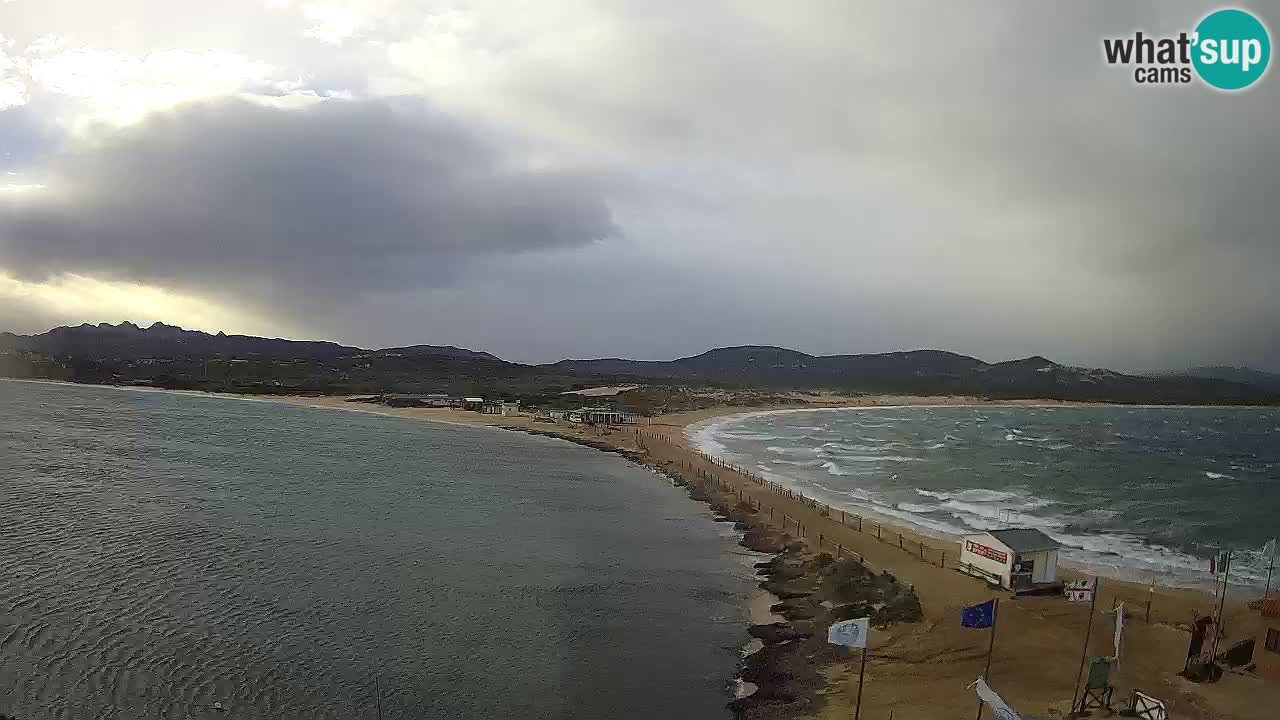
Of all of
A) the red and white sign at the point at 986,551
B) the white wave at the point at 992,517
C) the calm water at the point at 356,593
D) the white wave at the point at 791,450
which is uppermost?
the red and white sign at the point at 986,551

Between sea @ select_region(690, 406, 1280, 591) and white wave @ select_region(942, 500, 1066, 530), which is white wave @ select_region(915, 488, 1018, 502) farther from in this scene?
white wave @ select_region(942, 500, 1066, 530)

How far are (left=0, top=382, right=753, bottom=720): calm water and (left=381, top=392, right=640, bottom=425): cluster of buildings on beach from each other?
125ft

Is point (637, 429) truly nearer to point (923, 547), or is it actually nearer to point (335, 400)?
point (923, 547)

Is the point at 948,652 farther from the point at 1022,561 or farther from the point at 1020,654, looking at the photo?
the point at 1022,561

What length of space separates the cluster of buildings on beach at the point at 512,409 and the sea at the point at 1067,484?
37.1 ft

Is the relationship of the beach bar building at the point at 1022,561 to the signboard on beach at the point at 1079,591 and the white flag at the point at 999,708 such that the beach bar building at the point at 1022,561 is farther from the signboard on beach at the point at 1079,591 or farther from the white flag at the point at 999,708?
the white flag at the point at 999,708

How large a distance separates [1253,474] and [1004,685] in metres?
57.4

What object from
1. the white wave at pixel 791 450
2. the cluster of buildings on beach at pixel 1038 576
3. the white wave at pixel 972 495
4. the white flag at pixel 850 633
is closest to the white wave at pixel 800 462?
the white wave at pixel 791 450

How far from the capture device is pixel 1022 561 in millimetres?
21781

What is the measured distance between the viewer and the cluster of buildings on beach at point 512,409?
8569cm

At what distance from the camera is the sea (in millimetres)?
32062

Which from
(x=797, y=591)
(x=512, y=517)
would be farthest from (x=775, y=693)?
(x=512, y=517)

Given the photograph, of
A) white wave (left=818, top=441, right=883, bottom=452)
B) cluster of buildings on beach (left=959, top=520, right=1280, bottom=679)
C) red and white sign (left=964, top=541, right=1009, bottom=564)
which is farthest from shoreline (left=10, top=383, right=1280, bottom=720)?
white wave (left=818, top=441, right=883, bottom=452)

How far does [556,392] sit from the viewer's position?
13275cm
